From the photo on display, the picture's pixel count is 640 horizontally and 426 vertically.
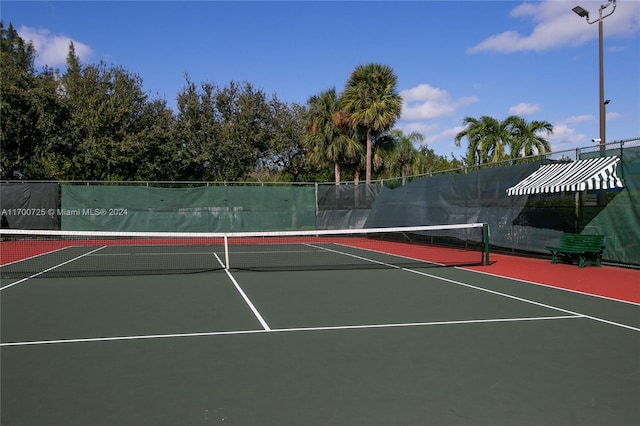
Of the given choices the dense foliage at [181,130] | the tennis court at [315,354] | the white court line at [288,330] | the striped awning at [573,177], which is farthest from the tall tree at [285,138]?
the white court line at [288,330]

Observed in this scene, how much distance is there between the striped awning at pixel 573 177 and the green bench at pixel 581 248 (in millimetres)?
1449

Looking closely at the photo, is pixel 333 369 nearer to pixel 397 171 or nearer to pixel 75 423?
pixel 75 423

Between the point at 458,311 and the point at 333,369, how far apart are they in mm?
3209

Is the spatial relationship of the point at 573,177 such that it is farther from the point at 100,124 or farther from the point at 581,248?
the point at 100,124

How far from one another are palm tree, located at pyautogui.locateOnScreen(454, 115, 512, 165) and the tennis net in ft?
A: 42.8

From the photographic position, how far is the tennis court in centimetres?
364

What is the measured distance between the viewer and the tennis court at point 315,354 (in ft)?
11.9

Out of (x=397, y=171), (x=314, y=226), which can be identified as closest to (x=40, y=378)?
(x=314, y=226)

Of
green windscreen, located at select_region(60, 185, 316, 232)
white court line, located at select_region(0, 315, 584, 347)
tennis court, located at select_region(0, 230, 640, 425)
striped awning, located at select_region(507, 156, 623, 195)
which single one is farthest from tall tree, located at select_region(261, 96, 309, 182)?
white court line, located at select_region(0, 315, 584, 347)

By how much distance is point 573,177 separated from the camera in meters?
12.2

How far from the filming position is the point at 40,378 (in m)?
4.28

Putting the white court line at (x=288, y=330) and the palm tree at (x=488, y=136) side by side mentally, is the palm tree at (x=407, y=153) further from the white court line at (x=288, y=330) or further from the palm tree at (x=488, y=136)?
the white court line at (x=288, y=330)

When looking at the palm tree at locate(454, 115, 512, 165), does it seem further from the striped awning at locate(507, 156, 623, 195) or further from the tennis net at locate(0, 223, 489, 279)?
the striped awning at locate(507, 156, 623, 195)

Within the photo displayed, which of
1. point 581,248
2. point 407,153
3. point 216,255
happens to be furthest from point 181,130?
point 581,248
